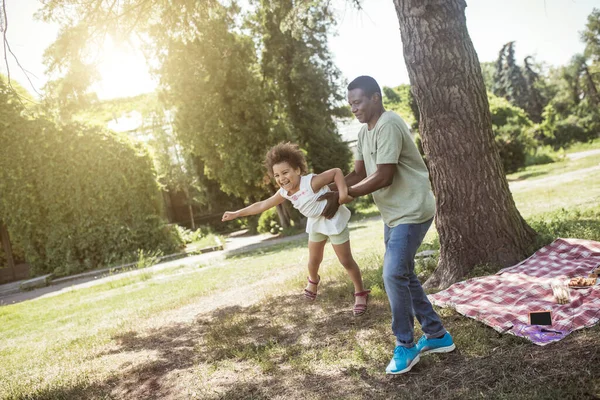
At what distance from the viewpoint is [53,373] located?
4.98 meters

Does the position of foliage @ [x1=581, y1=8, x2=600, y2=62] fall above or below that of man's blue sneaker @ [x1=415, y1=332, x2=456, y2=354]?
above

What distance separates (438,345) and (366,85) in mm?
2088

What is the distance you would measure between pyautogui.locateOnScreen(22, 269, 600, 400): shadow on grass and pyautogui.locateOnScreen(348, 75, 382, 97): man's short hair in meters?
2.11

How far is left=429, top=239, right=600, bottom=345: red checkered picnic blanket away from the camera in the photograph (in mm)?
3543

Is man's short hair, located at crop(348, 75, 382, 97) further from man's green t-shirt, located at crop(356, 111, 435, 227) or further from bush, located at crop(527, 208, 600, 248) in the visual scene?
bush, located at crop(527, 208, 600, 248)

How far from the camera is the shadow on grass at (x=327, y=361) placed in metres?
2.89

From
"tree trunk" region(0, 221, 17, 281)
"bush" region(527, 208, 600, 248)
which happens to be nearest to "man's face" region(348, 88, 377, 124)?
"bush" region(527, 208, 600, 248)

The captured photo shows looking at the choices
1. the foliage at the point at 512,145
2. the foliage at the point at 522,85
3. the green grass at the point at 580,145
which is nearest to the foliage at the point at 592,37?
the foliage at the point at 522,85

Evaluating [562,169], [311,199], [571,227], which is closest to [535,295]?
[311,199]

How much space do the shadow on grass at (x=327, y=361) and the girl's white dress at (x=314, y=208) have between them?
1.00m

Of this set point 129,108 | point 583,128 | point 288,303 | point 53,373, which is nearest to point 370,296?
point 288,303

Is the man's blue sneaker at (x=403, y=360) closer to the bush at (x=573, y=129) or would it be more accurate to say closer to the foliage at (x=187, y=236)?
the foliage at (x=187, y=236)

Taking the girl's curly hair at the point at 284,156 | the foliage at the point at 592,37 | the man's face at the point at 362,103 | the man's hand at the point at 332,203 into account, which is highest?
the foliage at the point at 592,37

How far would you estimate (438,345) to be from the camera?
349 centimetres
